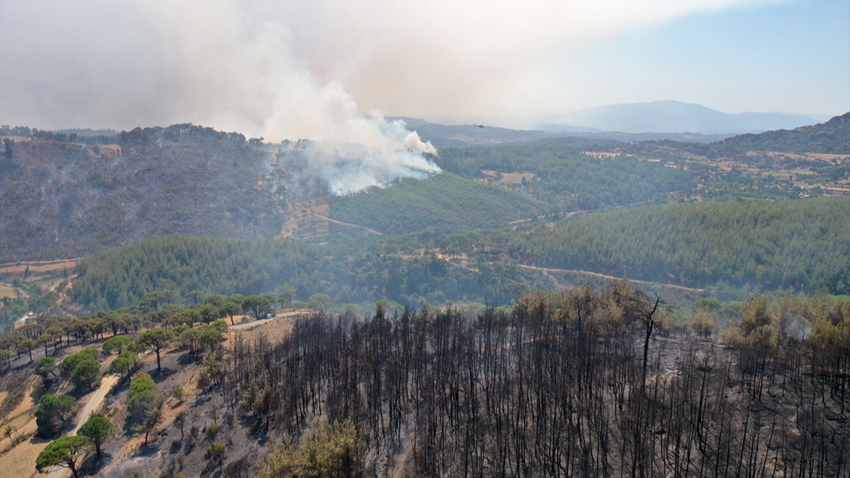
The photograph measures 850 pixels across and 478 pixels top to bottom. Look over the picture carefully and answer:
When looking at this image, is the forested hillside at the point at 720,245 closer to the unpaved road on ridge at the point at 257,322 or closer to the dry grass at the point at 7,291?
the unpaved road on ridge at the point at 257,322

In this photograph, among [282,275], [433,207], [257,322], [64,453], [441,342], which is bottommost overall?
[282,275]

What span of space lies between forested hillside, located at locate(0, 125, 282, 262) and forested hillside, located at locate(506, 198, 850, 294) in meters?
107

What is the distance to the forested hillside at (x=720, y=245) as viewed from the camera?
82.2 m

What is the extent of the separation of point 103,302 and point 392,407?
3842 inches

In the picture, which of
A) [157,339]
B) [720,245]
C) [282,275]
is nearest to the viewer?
[157,339]

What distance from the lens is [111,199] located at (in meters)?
167

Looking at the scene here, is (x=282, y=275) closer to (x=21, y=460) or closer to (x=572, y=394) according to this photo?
(x=21, y=460)

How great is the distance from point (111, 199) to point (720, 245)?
197164 millimetres

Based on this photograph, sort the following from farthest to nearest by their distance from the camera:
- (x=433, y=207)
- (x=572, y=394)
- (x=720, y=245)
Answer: (x=433, y=207)
(x=720, y=245)
(x=572, y=394)

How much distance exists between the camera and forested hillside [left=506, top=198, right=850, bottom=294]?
82.2 m

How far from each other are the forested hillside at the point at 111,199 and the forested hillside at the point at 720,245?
107 meters

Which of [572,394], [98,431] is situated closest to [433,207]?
[98,431]

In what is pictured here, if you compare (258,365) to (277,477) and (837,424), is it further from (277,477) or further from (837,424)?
(837,424)

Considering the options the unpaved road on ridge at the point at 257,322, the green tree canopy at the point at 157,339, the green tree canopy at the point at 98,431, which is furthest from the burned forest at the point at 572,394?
the unpaved road on ridge at the point at 257,322
